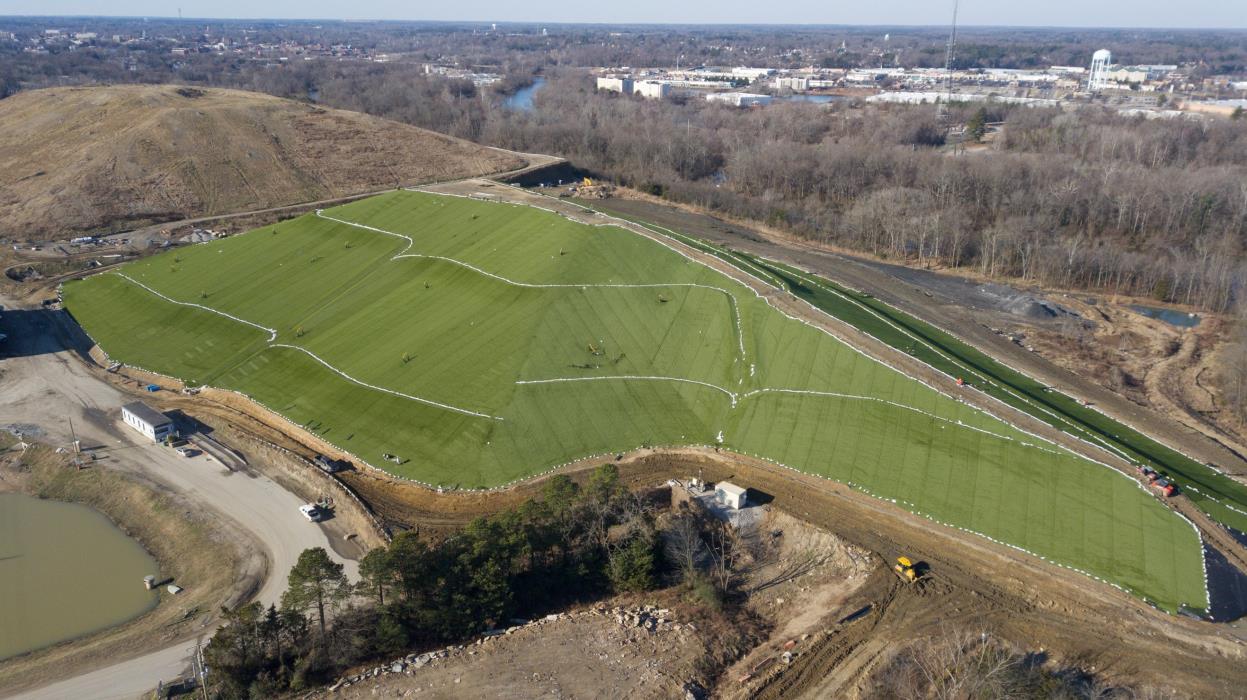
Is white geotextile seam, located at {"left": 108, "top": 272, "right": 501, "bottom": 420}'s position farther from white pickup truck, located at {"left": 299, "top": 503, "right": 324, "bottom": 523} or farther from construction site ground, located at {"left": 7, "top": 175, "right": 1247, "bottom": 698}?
white pickup truck, located at {"left": 299, "top": 503, "right": 324, "bottom": 523}

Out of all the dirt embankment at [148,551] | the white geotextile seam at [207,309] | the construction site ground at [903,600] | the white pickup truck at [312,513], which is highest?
the white geotextile seam at [207,309]

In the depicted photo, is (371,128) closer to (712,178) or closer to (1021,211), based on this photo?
(712,178)

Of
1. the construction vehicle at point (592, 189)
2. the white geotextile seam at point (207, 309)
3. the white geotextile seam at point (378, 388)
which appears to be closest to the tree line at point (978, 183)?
the construction vehicle at point (592, 189)

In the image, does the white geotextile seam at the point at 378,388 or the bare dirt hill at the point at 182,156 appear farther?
the bare dirt hill at the point at 182,156

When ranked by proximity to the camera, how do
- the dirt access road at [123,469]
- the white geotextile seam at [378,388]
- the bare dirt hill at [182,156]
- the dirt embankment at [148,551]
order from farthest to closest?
the bare dirt hill at [182,156], the white geotextile seam at [378,388], the dirt embankment at [148,551], the dirt access road at [123,469]

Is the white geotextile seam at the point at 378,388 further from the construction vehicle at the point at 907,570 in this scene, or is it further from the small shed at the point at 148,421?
the construction vehicle at the point at 907,570

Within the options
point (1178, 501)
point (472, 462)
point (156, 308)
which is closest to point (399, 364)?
point (472, 462)

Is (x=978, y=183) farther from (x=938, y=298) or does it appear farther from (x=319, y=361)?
(x=319, y=361)
